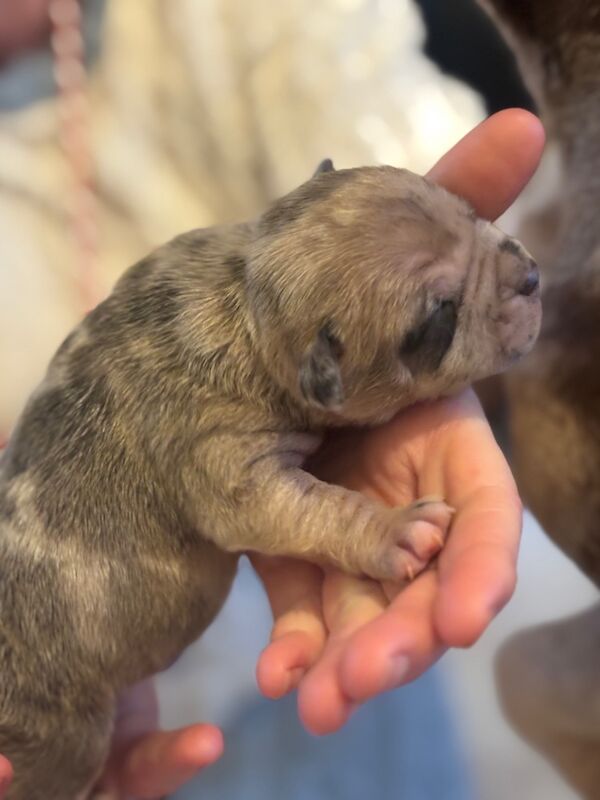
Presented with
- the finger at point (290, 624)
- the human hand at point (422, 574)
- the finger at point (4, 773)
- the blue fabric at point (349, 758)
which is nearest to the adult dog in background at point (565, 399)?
the blue fabric at point (349, 758)

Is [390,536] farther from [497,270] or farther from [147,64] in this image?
[147,64]

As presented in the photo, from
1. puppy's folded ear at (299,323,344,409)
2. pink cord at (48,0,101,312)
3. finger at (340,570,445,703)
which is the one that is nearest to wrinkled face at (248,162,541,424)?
puppy's folded ear at (299,323,344,409)

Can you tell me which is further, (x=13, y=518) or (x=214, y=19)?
(x=214, y=19)

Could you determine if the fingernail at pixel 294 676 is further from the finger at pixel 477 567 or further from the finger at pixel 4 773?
the finger at pixel 4 773

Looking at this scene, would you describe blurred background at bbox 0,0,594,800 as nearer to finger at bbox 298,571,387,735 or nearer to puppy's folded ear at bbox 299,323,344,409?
finger at bbox 298,571,387,735

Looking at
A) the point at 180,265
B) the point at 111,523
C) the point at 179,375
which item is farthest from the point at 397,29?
the point at 111,523
